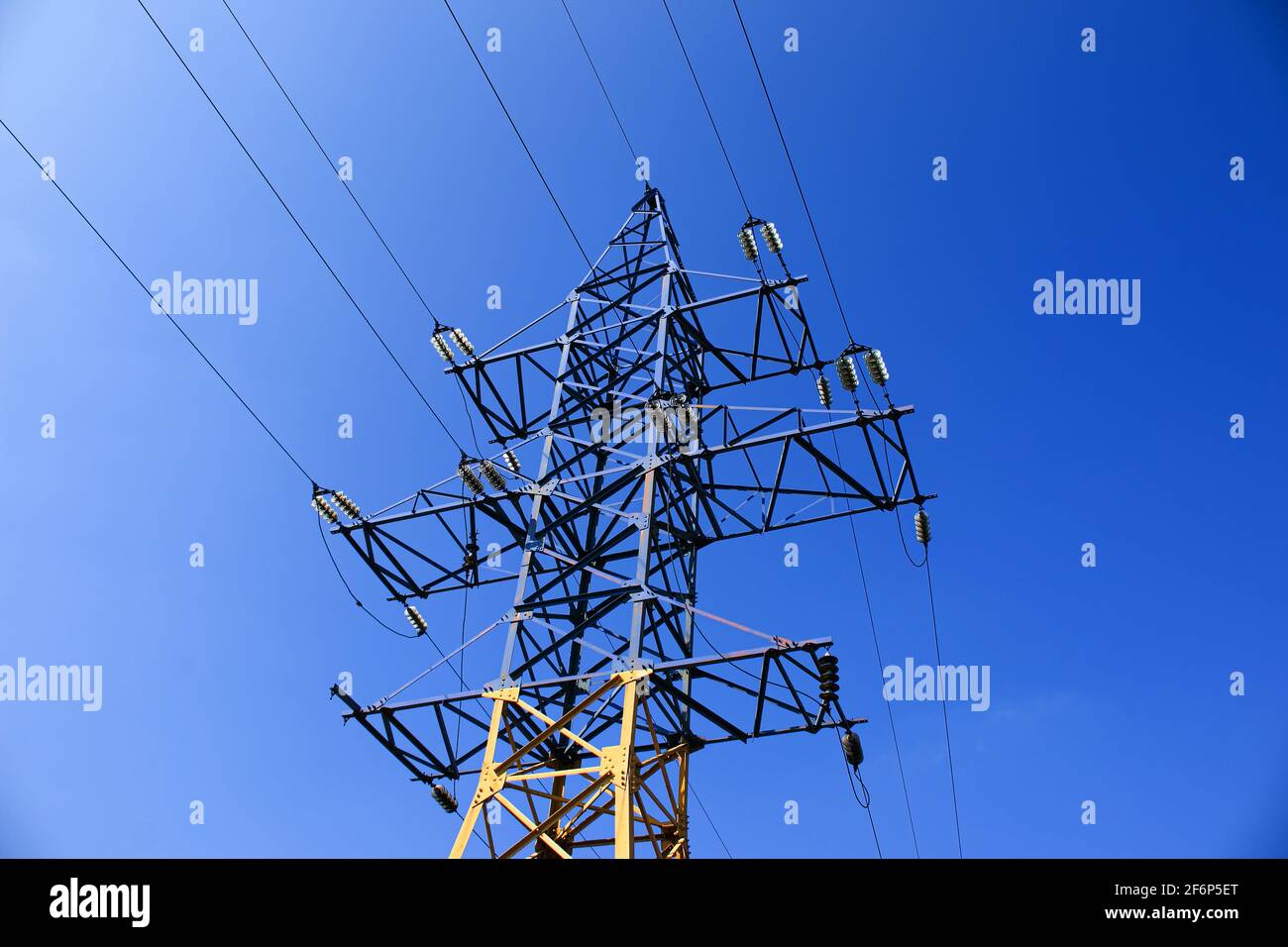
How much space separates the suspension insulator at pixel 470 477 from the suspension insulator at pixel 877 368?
6.34 metres

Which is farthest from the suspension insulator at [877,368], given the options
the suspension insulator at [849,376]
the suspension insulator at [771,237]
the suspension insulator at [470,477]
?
the suspension insulator at [470,477]

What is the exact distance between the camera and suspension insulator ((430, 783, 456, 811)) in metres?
13.4

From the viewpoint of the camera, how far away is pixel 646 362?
15820 mm

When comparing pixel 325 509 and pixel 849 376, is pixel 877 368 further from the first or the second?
pixel 325 509

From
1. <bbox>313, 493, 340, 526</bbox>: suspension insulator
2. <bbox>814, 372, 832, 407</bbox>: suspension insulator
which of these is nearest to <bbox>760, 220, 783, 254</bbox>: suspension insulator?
<bbox>814, 372, 832, 407</bbox>: suspension insulator

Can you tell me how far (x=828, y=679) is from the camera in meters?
11.7

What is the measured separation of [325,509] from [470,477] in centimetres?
266

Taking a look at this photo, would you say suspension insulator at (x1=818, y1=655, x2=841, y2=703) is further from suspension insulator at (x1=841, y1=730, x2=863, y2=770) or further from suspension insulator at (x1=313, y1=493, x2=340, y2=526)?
suspension insulator at (x1=313, y1=493, x2=340, y2=526)

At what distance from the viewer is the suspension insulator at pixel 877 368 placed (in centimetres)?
1414

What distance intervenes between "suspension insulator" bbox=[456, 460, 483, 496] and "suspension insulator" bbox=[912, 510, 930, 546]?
724 centimetres

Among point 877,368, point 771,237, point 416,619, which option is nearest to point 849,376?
point 877,368
